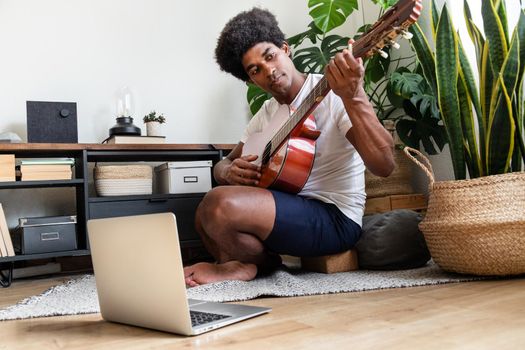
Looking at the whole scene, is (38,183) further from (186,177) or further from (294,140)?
(294,140)

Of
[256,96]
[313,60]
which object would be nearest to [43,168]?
[256,96]

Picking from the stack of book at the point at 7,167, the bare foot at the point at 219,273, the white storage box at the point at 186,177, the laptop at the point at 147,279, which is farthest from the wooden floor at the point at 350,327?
the white storage box at the point at 186,177

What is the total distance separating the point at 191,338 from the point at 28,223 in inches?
56.0

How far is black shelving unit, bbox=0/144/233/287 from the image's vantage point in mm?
2102

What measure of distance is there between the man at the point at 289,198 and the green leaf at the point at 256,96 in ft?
2.51

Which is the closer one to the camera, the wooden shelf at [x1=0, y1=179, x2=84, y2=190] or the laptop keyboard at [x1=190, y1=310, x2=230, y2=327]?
the laptop keyboard at [x1=190, y1=310, x2=230, y2=327]

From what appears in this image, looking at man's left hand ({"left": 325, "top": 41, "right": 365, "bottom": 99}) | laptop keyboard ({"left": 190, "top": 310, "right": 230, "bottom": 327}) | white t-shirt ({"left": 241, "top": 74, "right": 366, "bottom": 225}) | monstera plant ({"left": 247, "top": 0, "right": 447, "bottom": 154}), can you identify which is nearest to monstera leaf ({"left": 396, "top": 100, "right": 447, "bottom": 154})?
monstera plant ({"left": 247, "top": 0, "right": 447, "bottom": 154})

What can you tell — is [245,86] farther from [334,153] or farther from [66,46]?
[334,153]

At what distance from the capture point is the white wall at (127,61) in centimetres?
247

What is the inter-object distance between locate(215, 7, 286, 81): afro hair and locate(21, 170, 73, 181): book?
2.65ft

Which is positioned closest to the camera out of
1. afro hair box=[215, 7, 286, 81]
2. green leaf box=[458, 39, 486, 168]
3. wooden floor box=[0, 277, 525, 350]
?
wooden floor box=[0, 277, 525, 350]

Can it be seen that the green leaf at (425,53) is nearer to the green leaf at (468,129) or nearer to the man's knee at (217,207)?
the green leaf at (468,129)

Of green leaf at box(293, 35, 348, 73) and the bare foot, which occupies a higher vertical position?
green leaf at box(293, 35, 348, 73)

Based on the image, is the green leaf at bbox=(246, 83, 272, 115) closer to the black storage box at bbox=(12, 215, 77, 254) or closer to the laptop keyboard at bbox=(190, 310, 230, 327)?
the black storage box at bbox=(12, 215, 77, 254)
